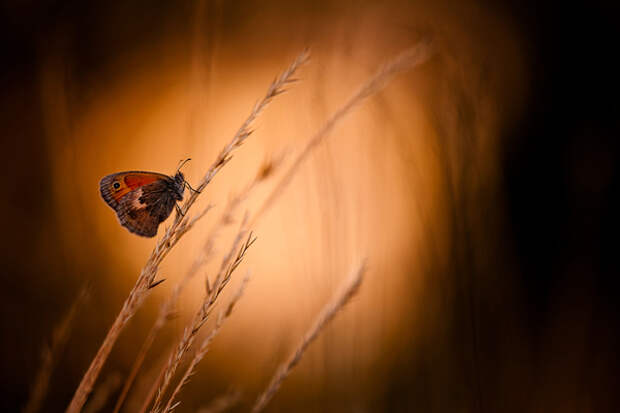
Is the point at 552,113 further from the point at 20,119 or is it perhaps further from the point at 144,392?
the point at 20,119

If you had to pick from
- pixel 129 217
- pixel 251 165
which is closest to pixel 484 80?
pixel 129 217

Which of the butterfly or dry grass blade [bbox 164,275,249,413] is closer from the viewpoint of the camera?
dry grass blade [bbox 164,275,249,413]

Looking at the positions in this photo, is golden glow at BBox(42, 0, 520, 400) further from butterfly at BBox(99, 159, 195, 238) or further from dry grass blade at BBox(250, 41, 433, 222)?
butterfly at BBox(99, 159, 195, 238)

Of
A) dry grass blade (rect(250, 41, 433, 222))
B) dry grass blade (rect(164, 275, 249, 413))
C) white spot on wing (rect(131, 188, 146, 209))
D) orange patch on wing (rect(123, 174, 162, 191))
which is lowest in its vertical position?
dry grass blade (rect(164, 275, 249, 413))

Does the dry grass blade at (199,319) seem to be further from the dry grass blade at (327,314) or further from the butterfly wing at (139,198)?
the butterfly wing at (139,198)

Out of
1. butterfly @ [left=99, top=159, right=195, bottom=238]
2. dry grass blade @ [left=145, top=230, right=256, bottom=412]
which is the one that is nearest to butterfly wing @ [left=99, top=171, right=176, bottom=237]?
butterfly @ [left=99, top=159, right=195, bottom=238]

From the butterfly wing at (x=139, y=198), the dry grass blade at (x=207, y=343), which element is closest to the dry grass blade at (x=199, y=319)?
the dry grass blade at (x=207, y=343)
